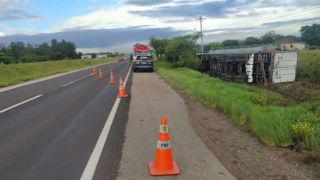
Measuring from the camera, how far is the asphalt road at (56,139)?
700cm

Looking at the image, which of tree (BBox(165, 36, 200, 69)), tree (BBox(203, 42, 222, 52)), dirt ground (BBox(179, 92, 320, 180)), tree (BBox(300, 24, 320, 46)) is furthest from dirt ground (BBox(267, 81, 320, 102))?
tree (BBox(300, 24, 320, 46))

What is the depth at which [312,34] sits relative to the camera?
11531 centimetres

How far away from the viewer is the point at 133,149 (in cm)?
847

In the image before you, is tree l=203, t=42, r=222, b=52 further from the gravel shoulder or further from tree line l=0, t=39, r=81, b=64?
the gravel shoulder

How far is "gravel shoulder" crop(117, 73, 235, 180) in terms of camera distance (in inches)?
269

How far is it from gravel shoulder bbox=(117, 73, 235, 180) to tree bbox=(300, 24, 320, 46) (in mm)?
105814

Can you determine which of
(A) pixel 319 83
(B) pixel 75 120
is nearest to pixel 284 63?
(A) pixel 319 83

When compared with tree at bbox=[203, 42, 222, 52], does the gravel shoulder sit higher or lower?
higher

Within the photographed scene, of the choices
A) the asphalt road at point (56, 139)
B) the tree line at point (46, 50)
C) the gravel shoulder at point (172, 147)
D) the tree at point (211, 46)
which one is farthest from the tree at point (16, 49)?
the gravel shoulder at point (172, 147)

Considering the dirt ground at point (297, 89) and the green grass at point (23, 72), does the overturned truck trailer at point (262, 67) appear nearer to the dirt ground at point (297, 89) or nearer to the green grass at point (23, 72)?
the dirt ground at point (297, 89)

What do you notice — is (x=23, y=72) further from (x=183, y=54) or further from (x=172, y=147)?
(x=172, y=147)

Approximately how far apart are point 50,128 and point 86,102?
5.96 metres

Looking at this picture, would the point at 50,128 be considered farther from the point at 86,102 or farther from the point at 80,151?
the point at 86,102

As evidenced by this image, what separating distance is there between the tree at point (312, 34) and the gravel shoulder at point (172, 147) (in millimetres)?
105814
